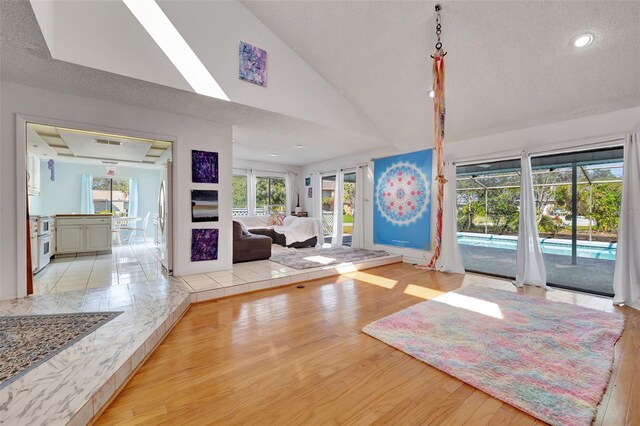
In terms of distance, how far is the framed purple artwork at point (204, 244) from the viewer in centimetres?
403

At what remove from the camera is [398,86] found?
4133mm

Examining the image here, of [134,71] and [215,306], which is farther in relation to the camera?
[215,306]

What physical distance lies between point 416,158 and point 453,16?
9.50 ft

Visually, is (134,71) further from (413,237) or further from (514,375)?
(413,237)

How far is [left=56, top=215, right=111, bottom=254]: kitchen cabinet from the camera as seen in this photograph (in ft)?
17.5

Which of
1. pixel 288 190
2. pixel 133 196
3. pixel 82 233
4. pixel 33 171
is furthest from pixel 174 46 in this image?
pixel 133 196

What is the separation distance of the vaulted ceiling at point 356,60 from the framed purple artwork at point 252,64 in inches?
4.0

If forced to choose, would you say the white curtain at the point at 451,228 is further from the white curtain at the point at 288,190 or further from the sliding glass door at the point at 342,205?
the white curtain at the point at 288,190

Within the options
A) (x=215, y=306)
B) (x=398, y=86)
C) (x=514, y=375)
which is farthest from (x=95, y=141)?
(x=514, y=375)

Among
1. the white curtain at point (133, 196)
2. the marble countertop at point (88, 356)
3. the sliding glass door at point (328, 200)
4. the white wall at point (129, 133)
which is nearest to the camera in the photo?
the marble countertop at point (88, 356)

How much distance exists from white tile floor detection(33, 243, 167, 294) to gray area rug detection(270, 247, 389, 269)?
2063mm

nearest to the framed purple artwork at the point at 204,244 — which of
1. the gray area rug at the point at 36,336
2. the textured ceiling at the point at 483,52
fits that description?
the gray area rug at the point at 36,336

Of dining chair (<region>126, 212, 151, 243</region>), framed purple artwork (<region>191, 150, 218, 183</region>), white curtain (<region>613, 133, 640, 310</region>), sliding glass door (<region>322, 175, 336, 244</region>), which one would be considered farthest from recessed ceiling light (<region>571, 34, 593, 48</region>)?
dining chair (<region>126, 212, 151, 243</region>)

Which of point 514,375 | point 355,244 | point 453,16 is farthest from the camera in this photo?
point 355,244
